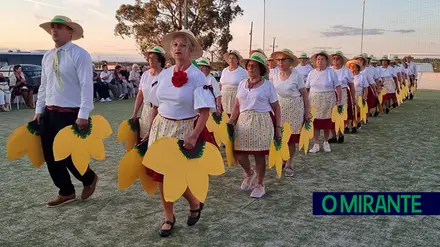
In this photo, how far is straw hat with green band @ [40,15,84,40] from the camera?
151 inches

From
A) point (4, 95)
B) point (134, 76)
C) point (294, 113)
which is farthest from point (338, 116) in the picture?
point (134, 76)

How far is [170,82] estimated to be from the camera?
10.6 ft

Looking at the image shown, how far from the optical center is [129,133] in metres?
4.80

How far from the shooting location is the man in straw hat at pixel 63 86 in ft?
12.6

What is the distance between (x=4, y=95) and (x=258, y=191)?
11.1 meters

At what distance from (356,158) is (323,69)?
1493 millimetres

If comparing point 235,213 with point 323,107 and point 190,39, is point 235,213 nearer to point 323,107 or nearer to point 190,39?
point 190,39

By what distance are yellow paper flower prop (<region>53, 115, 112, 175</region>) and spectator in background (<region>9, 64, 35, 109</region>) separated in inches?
427

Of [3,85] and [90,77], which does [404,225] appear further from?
[3,85]

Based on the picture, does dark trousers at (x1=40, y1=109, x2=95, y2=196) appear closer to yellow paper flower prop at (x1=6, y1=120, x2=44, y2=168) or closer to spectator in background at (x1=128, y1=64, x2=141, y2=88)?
yellow paper flower prop at (x1=6, y1=120, x2=44, y2=168)

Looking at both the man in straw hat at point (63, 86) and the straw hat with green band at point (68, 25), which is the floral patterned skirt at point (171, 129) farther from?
the straw hat with green band at point (68, 25)

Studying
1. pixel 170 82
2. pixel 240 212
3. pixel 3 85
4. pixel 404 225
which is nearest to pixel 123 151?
pixel 240 212

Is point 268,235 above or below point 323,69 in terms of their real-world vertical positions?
below

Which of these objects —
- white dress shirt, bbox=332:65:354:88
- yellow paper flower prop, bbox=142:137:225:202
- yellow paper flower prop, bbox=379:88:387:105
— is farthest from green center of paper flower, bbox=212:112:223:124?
yellow paper flower prop, bbox=379:88:387:105
